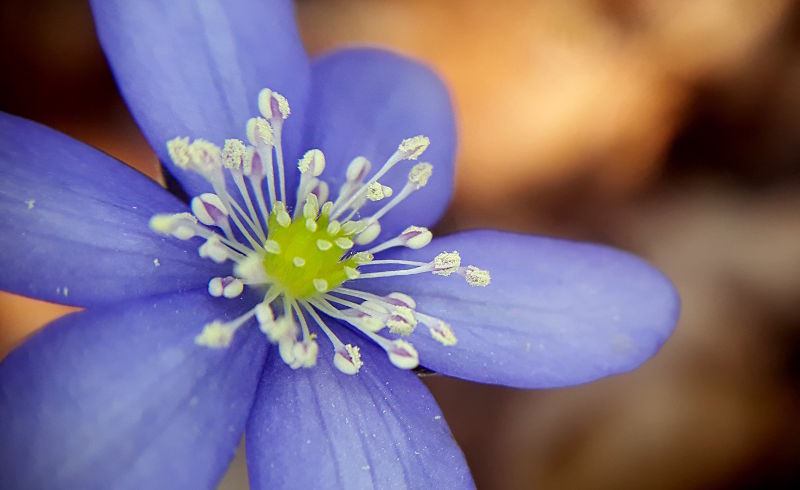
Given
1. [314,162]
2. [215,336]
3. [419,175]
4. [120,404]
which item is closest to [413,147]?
[419,175]

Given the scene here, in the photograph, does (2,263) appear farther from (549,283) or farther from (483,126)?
(483,126)

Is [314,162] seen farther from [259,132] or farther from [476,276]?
[476,276]

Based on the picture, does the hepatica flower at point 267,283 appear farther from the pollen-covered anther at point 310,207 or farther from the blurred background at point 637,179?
the blurred background at point 637,179

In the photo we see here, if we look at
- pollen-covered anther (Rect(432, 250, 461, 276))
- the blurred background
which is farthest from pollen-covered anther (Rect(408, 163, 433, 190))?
the blurred background

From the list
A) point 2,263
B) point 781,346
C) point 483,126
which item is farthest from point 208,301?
point 781,346

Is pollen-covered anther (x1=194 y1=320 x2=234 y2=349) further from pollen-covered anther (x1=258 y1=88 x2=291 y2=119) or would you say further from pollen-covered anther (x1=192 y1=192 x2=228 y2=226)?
pollen-covered anther (x1=258 y1=88 x2=291 y2=119)

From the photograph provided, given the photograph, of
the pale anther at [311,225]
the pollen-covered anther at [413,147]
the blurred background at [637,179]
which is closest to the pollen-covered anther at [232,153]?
the pale anther at [311,225]
